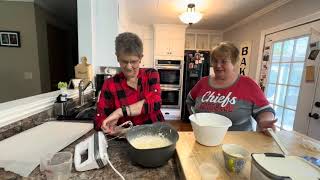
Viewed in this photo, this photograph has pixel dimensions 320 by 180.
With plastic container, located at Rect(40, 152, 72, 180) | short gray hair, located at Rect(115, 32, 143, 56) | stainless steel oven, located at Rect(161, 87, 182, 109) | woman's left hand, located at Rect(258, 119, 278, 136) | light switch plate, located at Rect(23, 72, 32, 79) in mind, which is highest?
short gray hair, located at Rect(115, 32, 143, 56)

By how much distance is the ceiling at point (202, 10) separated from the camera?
2.75 m

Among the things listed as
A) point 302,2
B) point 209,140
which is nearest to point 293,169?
point 209,140

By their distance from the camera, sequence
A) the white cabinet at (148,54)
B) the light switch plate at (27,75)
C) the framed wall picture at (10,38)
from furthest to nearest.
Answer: the white cabinet at (148,54)
the light switch plate at (27,75)
the framed wall picture at (10,38)

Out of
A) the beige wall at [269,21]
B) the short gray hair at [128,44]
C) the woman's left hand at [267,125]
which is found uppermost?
the beige wall at [269,21]

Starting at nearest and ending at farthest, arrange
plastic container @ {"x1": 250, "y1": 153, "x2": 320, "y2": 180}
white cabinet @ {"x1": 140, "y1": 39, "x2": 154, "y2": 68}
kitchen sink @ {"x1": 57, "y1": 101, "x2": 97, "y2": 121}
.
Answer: plastic container @ {"x1": 250, "y1": 153, "x2": 320, "y2": 180}, kitchen sink @ {"x1": 57, "y1": 101, "x2": 97, "y2": 121}, white cabinet @ {"x1": 140, "y1": 39, "x2": 154, "y2": 68}

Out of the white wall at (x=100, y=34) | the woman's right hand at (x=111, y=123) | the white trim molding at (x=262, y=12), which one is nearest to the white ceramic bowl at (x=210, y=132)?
the woman's right hand at (x=111, y=123)

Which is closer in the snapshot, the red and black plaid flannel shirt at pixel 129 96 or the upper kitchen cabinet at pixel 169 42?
the red and black plaid flannel shirt at pixel 129 96

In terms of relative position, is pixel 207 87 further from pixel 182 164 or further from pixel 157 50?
pixel 157 50

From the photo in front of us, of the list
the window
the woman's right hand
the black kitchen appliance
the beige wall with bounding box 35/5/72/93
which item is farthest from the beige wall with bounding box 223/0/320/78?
the beige wall with bounding box 35/5/72/93

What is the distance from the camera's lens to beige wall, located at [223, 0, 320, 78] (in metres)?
2.16

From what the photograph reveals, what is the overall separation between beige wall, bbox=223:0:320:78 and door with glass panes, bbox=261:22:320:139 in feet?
0.57

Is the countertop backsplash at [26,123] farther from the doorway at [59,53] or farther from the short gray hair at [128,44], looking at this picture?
the doorway at [59,53]

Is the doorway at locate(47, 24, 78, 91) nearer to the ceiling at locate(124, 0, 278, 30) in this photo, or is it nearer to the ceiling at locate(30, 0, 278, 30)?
the ceiling at locate(30, 0, 278, 30)

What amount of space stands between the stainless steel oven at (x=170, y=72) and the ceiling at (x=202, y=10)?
95 centimetres
